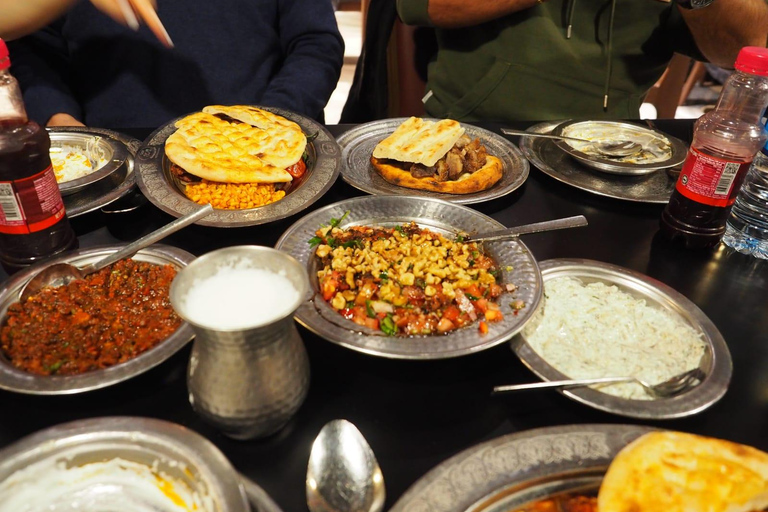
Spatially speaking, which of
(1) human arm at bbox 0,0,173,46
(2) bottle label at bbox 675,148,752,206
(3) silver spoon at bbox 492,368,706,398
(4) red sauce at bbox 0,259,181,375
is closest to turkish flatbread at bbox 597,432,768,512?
(3) silver spoon at bbox 492,368,706,398

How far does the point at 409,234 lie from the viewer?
168 cm

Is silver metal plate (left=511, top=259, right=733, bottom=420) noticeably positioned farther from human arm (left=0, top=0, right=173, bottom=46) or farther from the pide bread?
human arm (left=0, top=0, right=173, bottom=46)

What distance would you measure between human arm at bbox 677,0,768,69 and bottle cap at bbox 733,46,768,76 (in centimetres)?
138

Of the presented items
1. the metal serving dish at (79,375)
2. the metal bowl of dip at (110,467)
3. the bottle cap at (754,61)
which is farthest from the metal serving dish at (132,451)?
the bottle cap at (754,61)

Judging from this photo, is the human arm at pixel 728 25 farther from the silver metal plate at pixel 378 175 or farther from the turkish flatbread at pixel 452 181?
the turkish flatbread at pixel 452 181

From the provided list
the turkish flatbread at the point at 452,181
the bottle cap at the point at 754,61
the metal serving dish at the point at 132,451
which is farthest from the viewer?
the turkish flatbread at the point at 452,181

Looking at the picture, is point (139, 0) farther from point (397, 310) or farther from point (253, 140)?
point (397, 310)

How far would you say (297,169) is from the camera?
204 centimetres

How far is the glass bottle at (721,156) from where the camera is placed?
1.54 meters

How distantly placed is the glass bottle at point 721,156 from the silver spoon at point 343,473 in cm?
131

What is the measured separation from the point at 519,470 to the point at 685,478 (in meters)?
0.28

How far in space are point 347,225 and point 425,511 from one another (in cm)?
102

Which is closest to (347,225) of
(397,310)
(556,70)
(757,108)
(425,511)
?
(397,310)

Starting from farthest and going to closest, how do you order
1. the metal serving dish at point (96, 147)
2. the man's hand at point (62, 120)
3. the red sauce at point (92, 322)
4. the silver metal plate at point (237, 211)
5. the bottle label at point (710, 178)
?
the man's hand at point (62, 120) < the metal serving dish at point (96, 147) < the silver metal plate at point (237, 211) < the bottle label at point (710, 178) < the red sauce at point (92, 322)
